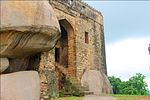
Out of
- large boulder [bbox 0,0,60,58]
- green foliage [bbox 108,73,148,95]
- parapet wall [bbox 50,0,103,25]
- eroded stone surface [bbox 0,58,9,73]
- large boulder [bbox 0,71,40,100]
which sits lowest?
green foliage [bbox 108,73,148,95]

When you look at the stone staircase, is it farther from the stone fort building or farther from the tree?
the tree

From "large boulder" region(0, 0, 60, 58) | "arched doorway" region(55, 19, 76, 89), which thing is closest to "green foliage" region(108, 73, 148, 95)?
"arched doorway" region(55, 19, 76, 89)

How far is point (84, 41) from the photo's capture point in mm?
16250

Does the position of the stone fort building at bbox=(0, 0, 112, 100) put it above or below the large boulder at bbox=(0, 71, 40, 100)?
above

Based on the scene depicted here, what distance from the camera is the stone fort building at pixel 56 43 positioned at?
4906mm

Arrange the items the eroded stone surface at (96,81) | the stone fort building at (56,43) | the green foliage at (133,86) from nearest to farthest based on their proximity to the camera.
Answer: the stone fort building at (56,43) → the eroded stone surface at (96,81) → the green foliage at (133,86)

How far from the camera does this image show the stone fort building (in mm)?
4906

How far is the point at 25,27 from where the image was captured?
16.0 feet

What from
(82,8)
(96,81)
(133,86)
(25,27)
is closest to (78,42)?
(82,8)

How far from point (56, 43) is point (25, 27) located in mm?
1578

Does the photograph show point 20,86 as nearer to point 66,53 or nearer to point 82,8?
point 66,53

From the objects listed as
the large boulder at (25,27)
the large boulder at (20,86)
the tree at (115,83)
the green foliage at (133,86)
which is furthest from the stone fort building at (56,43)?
the tree at (115,83)

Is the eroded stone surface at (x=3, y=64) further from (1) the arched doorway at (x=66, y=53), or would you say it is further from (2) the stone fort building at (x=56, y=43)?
(1) the arched doorway at (x=66, y=53)

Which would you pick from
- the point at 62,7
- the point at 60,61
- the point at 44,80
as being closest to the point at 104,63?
the point at 60,61
